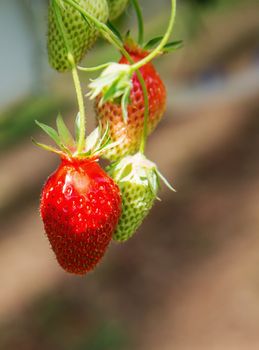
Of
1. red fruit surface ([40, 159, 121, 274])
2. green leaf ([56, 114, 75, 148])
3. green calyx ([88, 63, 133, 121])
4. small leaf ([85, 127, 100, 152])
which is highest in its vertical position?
green calyx ([88, 63, 133, 121])

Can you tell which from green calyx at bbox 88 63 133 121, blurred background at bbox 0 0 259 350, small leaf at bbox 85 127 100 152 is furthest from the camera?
blurred background at bbox 0 0 259 350

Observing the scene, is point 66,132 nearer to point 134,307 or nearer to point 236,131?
point 134,307

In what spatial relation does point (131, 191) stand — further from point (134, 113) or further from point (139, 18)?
point (139, 18)

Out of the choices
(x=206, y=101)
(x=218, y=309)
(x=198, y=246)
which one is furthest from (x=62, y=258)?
(x=206, y=101)

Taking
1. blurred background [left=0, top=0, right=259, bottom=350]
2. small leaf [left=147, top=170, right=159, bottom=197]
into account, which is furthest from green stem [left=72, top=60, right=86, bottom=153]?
blurred background [left=0, top=0, right=259, bottom=350]

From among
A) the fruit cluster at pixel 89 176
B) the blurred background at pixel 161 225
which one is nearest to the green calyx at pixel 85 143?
the fruit cluster at pixel 89 176

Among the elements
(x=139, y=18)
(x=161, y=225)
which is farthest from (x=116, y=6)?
(x=161, y=225)

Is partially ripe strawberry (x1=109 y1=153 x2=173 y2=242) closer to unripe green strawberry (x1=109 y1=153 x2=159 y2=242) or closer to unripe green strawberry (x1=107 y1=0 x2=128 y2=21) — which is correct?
unripe green strawberry (x1=109 y1=153 x2=159 y2=242)
